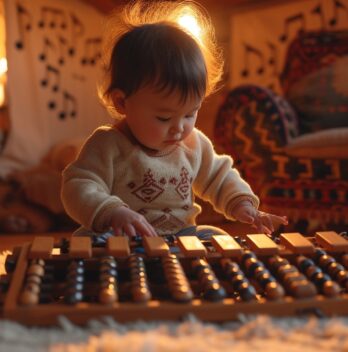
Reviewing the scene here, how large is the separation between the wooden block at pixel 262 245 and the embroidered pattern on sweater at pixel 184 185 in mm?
291

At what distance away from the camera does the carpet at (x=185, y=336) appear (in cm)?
49

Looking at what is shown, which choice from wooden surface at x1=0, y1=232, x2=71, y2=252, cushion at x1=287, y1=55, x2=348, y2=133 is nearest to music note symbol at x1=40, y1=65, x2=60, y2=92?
wooden surface at x1=0, y1=232, x2=71, y2=252

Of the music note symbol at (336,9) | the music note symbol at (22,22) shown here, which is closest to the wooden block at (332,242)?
the music note symbol at (336,9)

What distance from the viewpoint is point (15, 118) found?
2.72 meters

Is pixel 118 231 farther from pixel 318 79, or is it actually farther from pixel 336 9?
pixel 336 9

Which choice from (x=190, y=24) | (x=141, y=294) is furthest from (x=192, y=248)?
(x=190, y=24)

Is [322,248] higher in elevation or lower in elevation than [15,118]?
higher

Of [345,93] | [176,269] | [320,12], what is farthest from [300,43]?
[176,269]

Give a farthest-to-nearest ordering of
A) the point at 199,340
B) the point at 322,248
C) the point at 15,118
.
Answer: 1. the point at 15,118
2. the point at 322,248
3. the point at 199,340

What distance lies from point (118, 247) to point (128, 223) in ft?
0.46

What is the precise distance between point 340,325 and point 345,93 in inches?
63.2

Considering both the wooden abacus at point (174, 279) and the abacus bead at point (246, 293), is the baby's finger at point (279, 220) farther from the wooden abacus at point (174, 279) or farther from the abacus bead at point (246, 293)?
the abacus bead at point (246, 293)

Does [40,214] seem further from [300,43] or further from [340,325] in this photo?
[340,325]

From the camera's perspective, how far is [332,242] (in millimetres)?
735
